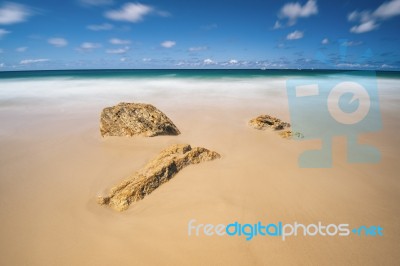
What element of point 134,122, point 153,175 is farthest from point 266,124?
point 153,175

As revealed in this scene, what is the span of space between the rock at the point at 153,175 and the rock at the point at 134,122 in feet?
5.62

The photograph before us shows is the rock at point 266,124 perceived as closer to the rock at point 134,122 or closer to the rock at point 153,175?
the rock at point 134,122

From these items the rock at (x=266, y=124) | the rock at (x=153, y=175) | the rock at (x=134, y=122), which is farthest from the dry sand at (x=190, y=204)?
the rock at (x=266, y=124)

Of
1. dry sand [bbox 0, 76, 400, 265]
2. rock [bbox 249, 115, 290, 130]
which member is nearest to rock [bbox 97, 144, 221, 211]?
dry sand [bbox 0, 76, 400, 265]

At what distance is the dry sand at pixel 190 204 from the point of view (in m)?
2.61

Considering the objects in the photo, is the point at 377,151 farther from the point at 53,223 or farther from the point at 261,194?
the point at 53,223

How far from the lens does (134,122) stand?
20.0 ft

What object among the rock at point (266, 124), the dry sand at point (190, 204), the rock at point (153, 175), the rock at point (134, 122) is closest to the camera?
the dry sand at point (190, 204)

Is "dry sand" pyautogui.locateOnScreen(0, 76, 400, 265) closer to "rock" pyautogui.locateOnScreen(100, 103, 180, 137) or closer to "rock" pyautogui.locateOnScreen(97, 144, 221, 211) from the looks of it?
"rock" pyautogui.locateOnScreen(97, 144, 221, 211)

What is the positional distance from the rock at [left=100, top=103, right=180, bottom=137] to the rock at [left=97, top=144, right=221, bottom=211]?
5.62 ft

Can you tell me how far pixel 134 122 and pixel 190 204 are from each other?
3414 millimetres

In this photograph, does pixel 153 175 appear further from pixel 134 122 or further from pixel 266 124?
pixel 266 124

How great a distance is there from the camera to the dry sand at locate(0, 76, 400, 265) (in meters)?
2.61

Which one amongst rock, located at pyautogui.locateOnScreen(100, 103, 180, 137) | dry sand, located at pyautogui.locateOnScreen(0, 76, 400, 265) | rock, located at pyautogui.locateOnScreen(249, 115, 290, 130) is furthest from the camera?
rock, located at pyautogui.locateOnScreen(249, 115, 290, 130)
